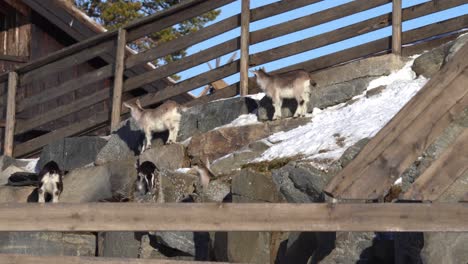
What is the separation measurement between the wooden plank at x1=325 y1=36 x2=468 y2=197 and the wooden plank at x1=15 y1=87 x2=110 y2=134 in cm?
1320

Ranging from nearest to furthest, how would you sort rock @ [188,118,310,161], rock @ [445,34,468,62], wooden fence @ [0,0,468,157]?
rock @ [445,34,468,62] → rock @ [188,118,310,161] → wooden fence @ [0,0,468,157]

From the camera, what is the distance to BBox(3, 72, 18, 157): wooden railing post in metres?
20.0

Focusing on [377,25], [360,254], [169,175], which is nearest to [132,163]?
[169,175]

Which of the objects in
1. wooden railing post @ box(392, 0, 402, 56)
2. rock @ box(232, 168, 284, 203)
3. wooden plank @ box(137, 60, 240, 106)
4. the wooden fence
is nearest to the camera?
rock @ box(232, 168, 284, 203)

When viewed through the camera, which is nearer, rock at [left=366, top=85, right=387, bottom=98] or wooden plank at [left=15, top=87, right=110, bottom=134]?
rock at [left=366, top=85, right=387, bottom=98]

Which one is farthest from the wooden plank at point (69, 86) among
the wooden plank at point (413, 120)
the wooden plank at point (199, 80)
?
the wooden plank at point (413, 120)

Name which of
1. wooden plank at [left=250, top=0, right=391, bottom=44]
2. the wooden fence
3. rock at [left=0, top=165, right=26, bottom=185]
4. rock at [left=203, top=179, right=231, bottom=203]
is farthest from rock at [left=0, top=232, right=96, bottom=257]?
wooden plank at [left=250, top=0, right=391, bottom=44]

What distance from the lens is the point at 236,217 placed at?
267 inches

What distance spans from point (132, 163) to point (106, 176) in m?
0.48

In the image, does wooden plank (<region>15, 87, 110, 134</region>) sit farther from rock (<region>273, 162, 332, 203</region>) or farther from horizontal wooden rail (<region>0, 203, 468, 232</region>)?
horizontal wooden rail (<region>0, 203, 468, 232</region>)

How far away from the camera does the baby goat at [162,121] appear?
17.0 metres

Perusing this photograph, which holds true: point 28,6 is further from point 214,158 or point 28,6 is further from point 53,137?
point 214,158

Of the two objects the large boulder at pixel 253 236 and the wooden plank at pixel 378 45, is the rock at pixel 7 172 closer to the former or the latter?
the wooden plank at pixel 378 45

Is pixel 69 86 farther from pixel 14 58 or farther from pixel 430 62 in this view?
pixel 430 62
